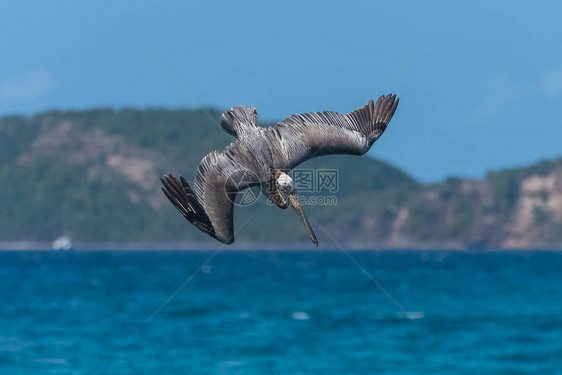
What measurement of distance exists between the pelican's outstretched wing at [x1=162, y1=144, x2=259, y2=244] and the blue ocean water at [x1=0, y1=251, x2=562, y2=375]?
51.3 meters

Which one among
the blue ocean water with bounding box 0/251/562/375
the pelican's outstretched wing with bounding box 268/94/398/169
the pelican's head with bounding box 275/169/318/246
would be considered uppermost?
the blue ocean water with bounding box 0/251/562/375

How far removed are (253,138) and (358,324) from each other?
81052mm

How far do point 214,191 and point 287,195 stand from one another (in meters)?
2.49

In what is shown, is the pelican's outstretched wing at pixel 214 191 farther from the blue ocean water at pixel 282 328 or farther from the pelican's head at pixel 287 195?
the blue ocean water at pixel 282 328

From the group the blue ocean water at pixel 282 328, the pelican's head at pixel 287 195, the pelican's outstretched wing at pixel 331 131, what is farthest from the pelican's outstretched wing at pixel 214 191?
the blue ocean water at pixel 282 328

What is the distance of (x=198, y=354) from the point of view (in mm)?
79438

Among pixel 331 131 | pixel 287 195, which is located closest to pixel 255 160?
pixel 287 195

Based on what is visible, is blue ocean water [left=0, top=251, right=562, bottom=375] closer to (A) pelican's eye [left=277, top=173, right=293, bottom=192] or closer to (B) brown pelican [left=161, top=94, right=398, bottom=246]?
(B) brown pelican [left=161, top=94, right=398, bottom=246]

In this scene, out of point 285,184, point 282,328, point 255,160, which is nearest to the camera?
point 285,184

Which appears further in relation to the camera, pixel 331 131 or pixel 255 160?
pixel 331 131

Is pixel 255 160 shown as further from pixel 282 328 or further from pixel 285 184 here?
pixel 282 328

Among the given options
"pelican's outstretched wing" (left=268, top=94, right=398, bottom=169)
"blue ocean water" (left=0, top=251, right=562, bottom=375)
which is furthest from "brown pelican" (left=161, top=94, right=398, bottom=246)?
"blue ocean water" (left=0, top=251, right=562, bottom=375)

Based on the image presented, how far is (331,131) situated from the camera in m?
21.3

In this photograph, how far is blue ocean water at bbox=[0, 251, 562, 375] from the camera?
243 feet
